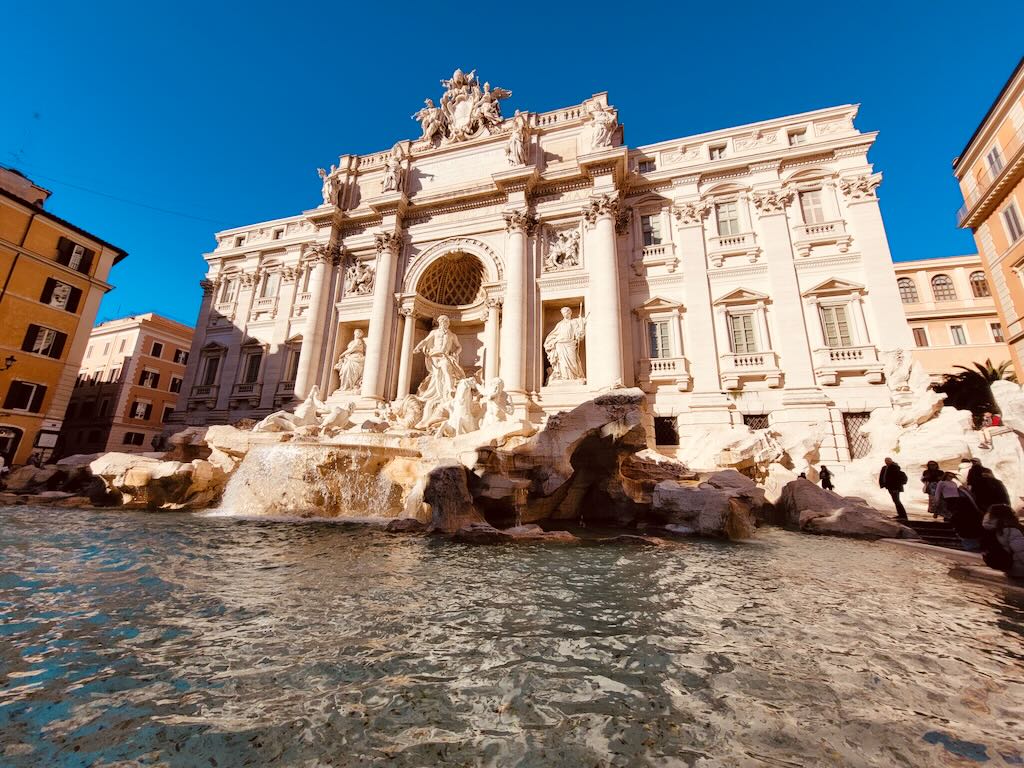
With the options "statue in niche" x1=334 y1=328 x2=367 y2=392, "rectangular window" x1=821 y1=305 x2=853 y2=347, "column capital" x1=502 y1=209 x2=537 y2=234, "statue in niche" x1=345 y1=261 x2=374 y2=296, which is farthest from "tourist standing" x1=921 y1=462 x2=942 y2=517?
"statue in niche" x1=345 y1=261 x2=374 y2=296

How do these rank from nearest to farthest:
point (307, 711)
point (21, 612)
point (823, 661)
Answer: point (307, 711) → point (823, 661) → point (21, 612)

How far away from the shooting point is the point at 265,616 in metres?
3.22

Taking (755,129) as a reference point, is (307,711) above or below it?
below

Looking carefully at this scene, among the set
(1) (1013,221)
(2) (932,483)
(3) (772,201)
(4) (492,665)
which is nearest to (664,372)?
(3) (772,201)

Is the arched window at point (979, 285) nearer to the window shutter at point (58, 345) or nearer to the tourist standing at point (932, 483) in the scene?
the tourist standing at point (932, 483)

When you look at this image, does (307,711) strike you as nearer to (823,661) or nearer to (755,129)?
(823,661)

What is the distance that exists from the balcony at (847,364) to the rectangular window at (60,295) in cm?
3085

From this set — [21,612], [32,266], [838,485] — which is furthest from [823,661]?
[32,266]

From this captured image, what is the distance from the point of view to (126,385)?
2820 cm

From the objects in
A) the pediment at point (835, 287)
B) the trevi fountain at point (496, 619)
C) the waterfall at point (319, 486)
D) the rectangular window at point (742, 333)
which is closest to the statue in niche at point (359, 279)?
the trevi fountain at point (496, 619)

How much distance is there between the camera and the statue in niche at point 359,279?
20094 mm

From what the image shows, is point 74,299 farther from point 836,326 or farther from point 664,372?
point 836,326

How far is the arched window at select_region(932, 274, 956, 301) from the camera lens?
2683 centimetres

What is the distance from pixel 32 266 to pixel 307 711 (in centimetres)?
2634
